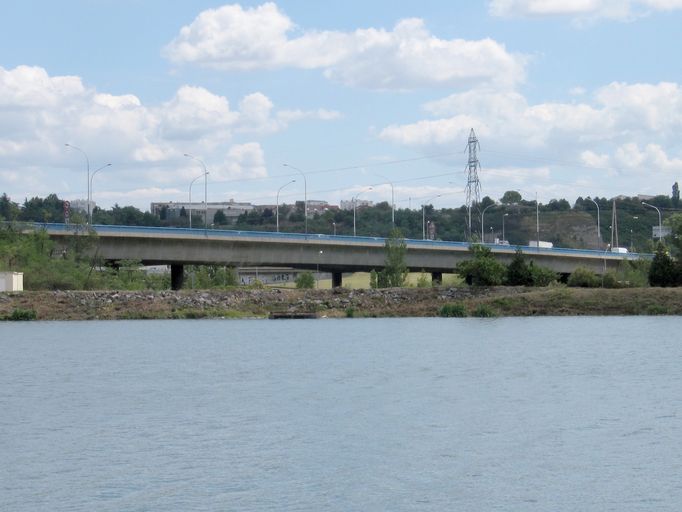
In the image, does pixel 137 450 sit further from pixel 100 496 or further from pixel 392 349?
pixel 392 349

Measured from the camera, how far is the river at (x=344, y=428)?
25750 millimetres

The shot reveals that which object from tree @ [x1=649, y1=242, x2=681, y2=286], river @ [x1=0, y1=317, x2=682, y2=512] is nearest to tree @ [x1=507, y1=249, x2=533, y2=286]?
tree @ [x1=649, y1=242, x2=681, y2=286]

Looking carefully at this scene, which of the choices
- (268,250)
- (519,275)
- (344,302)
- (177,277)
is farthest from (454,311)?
(177,277)

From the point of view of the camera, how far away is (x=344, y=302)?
350 ft

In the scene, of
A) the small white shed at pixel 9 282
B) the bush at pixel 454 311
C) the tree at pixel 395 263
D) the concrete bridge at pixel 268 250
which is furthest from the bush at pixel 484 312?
the small white shed at pixel 9 282

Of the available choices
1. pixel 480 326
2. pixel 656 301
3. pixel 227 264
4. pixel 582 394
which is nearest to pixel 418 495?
pixel 582 394

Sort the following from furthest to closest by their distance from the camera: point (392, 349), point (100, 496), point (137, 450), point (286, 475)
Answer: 1. point (392, 349)
2. point (137, 450)
3. point (286, 475)
4. point (100, 496)

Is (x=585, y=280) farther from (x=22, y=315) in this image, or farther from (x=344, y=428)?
(x=344, y=428)

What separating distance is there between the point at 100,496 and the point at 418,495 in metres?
6.76

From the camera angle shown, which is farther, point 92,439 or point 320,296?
point 320,296

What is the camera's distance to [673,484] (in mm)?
26328

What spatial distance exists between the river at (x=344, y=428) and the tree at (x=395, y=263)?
194 feet

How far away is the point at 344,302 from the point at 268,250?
17.7 m

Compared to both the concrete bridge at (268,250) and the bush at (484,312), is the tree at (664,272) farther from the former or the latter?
the concrete bridge at (268,250)
